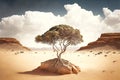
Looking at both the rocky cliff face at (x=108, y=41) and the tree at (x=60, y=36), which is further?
the rocky cliff face at (x=108, y=41)

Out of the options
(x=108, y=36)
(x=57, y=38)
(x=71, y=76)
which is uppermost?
(x=108, y=36)

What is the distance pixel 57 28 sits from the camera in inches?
1061

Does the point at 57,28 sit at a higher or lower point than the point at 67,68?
Answer: higher

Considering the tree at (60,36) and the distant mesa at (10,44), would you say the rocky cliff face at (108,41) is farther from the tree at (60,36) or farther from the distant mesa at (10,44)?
the tree at (60,36)

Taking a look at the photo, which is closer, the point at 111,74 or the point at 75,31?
the point at 111,74

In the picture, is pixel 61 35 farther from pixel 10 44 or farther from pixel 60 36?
pixel 10 44

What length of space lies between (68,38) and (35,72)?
477cm

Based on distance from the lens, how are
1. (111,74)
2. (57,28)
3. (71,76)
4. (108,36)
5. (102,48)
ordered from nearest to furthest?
(71,76) → (111,74) → (57,28) → (102,48) → (108,36)

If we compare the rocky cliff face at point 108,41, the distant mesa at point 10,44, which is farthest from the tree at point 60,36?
the distant mesa at point 10,44

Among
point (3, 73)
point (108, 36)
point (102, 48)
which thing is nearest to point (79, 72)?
point (3, 73)

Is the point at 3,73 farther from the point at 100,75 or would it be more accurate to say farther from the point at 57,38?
the point at 100,75

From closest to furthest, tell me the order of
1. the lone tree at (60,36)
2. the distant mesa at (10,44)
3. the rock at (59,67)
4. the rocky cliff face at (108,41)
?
the rock at (59,67) → the lone tree at (60,36) → the rocky cliff face at (108,41) → the distant mesa at (10,44)

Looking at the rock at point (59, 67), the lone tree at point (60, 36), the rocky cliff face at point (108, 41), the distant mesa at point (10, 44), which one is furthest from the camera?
the distant mesa at point (10, 44)

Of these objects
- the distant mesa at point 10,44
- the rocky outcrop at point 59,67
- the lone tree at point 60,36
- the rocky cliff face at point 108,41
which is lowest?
the rocky outcrop at point 59,67
